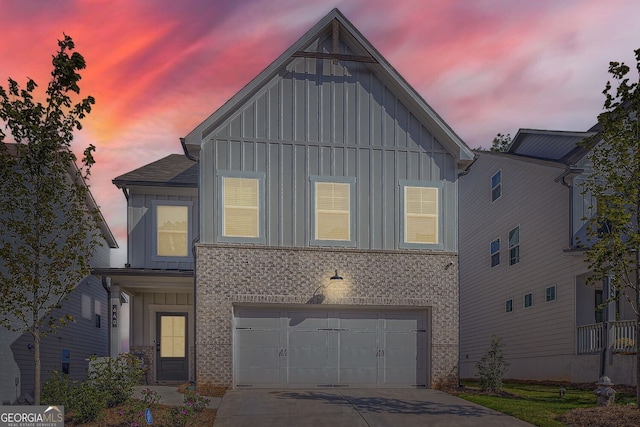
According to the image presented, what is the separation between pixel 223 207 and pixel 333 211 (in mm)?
3126

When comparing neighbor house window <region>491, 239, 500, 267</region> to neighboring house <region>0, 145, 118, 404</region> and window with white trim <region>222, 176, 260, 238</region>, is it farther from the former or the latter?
neighboring house <region>0, 145, 118, 404</region>

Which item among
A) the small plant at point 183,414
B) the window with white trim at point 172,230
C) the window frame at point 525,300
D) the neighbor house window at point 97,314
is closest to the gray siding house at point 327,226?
the small plant at point 183,414

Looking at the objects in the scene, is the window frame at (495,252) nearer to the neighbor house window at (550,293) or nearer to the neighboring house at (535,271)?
the neighboring house at (535,271)

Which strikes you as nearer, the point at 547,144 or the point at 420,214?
the point at 420,214

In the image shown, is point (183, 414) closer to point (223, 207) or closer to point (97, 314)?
point (223, 207)

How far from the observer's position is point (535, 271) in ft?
82.1

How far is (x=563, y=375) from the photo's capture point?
22.5m

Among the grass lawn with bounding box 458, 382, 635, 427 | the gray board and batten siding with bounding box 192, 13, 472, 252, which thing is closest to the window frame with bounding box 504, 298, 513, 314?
the grass lawn with bounding box 458, 382, 635, 427

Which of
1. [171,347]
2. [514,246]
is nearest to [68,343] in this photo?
[171,347]

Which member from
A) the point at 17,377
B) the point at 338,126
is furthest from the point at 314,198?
the point at 17,377

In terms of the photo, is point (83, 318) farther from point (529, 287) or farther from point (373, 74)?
point (529, 287)

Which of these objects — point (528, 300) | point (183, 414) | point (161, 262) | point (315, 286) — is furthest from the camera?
point (528, 300)

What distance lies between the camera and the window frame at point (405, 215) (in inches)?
738

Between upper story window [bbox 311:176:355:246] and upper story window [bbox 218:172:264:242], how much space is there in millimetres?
1576
